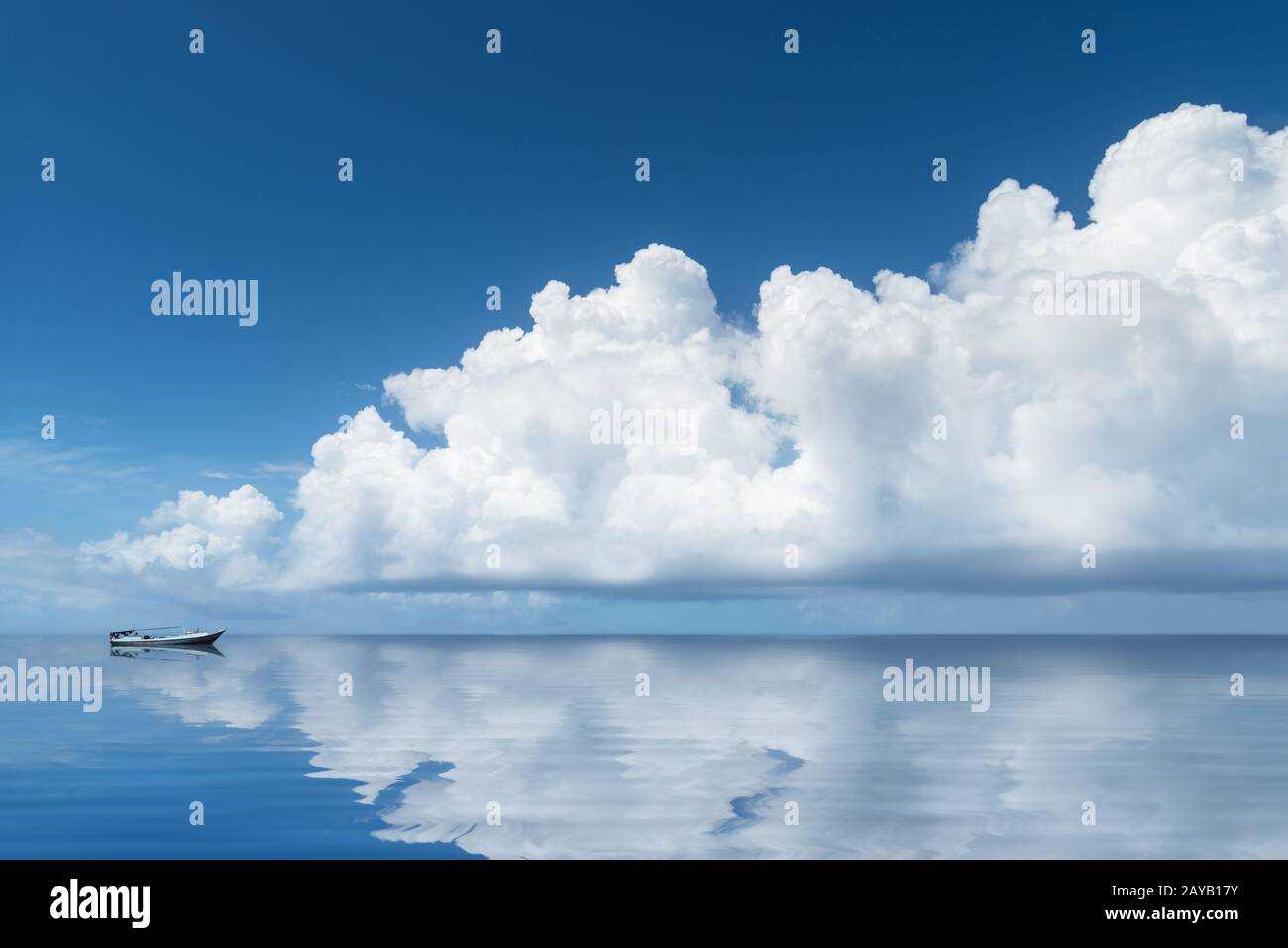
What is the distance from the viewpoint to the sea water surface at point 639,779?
86.6 ft

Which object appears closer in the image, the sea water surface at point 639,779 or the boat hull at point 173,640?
the sea water surface at point 639,779

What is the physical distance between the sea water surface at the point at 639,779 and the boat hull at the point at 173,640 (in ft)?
324

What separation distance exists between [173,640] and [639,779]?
15524cm

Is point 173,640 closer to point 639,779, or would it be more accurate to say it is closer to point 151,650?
point 151,650

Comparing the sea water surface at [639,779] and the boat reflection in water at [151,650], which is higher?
the boat reflection in water at [151,650]

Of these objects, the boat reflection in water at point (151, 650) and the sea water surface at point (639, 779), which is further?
the boat reflection in water at point (151, 650)

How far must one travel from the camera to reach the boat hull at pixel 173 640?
156 metres

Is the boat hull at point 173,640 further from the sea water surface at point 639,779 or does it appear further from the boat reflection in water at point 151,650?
the sea water surface at point 639,779

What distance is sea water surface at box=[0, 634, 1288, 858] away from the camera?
26.4 m

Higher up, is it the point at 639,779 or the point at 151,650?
the point at 151,650

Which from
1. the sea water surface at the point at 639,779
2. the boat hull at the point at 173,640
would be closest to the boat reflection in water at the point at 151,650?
the boat hull at the point at 173,640

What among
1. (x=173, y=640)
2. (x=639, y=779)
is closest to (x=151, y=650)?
(x=173, y=640)

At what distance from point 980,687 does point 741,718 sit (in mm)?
44938

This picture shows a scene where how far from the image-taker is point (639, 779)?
34781 millimetres
